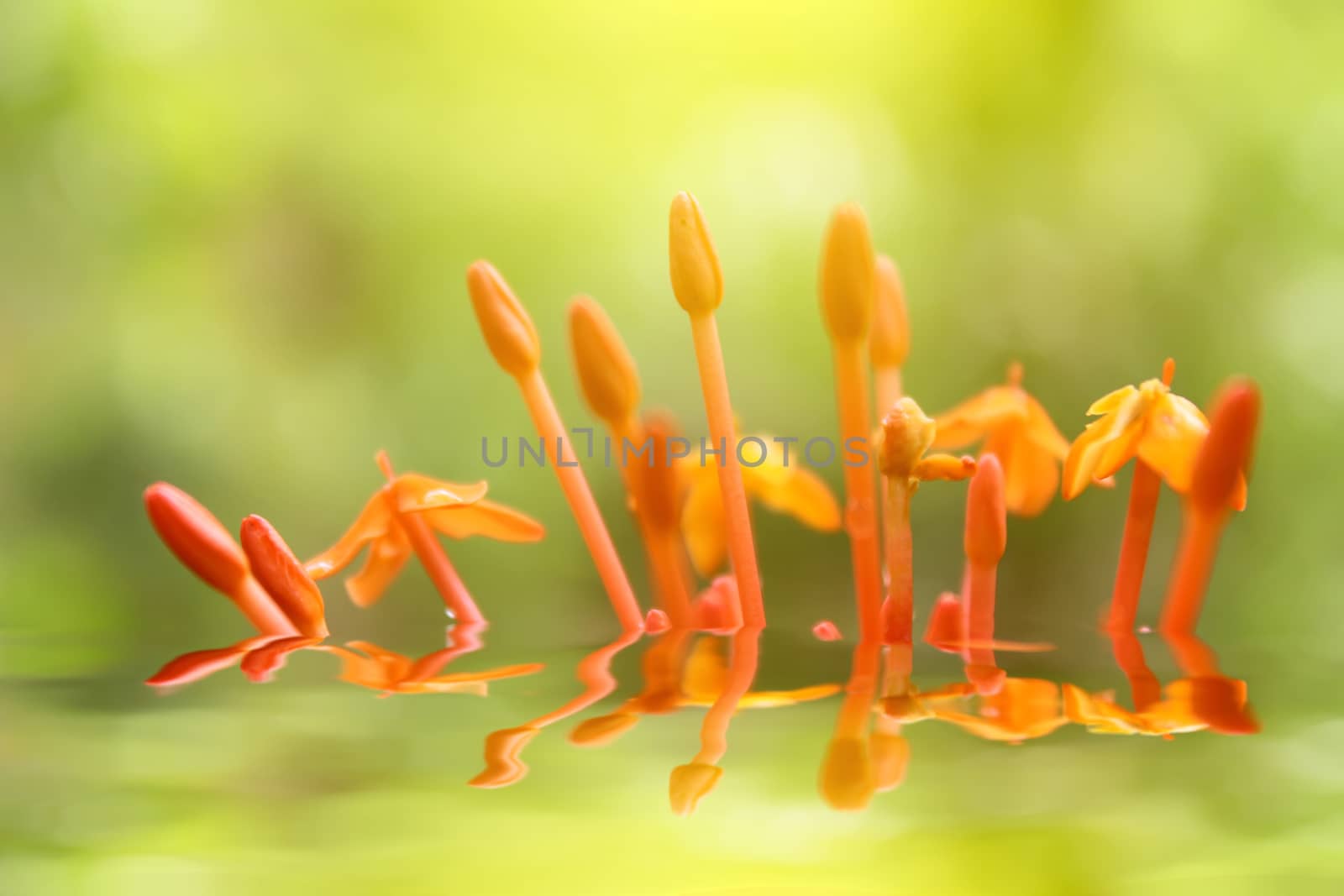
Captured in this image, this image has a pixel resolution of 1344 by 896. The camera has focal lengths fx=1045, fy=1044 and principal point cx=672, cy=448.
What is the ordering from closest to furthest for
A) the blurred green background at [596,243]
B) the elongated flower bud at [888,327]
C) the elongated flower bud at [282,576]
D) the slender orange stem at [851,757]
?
the slender orange stem at [851,757], the elongated flower bud at [282,576], the elongated flower bud at [888,327], the blurred green background at [596,243]

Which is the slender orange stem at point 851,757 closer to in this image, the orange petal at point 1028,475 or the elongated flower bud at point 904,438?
the elongated flower bud at point 904,438

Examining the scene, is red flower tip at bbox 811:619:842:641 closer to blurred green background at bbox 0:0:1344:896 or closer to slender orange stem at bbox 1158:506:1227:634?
slender orange stem at bbox 1158:506:1227:634

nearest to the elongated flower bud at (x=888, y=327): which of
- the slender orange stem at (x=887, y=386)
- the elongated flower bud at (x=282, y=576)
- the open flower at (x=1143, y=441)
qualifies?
the slender orange stem at (x=887, y=386)

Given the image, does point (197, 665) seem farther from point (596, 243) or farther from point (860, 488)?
point (596, 243)

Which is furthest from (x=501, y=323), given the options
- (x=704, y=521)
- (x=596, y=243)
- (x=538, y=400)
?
(x=596, y=243)

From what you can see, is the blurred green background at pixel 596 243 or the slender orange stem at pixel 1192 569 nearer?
the slender orange stem at pixel 1192 569

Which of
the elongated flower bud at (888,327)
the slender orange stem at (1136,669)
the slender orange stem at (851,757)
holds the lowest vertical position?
the slender orange stem at (851,757)

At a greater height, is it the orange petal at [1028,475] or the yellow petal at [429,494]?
the orange petal at [1028,475]
